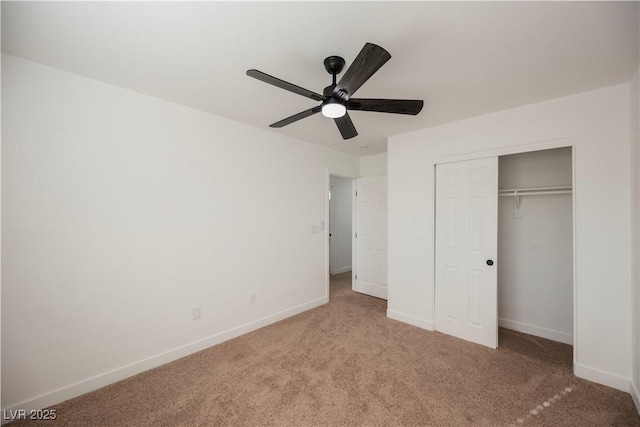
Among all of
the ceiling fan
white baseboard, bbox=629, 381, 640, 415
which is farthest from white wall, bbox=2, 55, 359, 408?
white baseboard, bbox=629, 381, 640, 415

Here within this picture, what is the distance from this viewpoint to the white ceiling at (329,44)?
4.47 feet

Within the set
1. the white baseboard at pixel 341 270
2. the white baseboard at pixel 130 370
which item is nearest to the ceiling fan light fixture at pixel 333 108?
the white baseboard at pixel 130 370

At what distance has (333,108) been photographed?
166 centimetres

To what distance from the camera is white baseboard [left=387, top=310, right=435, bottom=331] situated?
10.4ft

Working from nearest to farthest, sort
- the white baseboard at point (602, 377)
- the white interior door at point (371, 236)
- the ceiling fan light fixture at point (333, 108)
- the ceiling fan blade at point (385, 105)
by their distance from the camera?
the ceiling fan light fixture at point (333, 108)
the ceiling fan blade at point (385, 105)
the white baseboard at point (602, 377)
the white interior door at point (371, 236)

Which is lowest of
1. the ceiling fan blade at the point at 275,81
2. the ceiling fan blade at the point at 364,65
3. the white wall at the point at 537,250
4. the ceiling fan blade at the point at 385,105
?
the white wall at the point at 537,250

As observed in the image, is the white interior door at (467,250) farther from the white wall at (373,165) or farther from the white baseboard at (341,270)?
the white baseboard at (341,270)

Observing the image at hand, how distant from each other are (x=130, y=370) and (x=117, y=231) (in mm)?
1219

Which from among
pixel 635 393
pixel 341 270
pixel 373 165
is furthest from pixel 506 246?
pixel 341 270

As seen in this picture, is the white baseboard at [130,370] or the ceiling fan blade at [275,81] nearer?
the ceiling fan blade at [275,81]

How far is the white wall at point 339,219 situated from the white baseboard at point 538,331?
3407 millimetres

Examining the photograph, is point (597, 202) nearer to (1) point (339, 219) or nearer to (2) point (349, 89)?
(2) point (349, 89)

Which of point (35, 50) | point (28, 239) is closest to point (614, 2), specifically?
point (35, 50)

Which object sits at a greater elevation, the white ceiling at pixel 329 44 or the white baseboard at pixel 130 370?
the white ceiling at pixel 329 44
